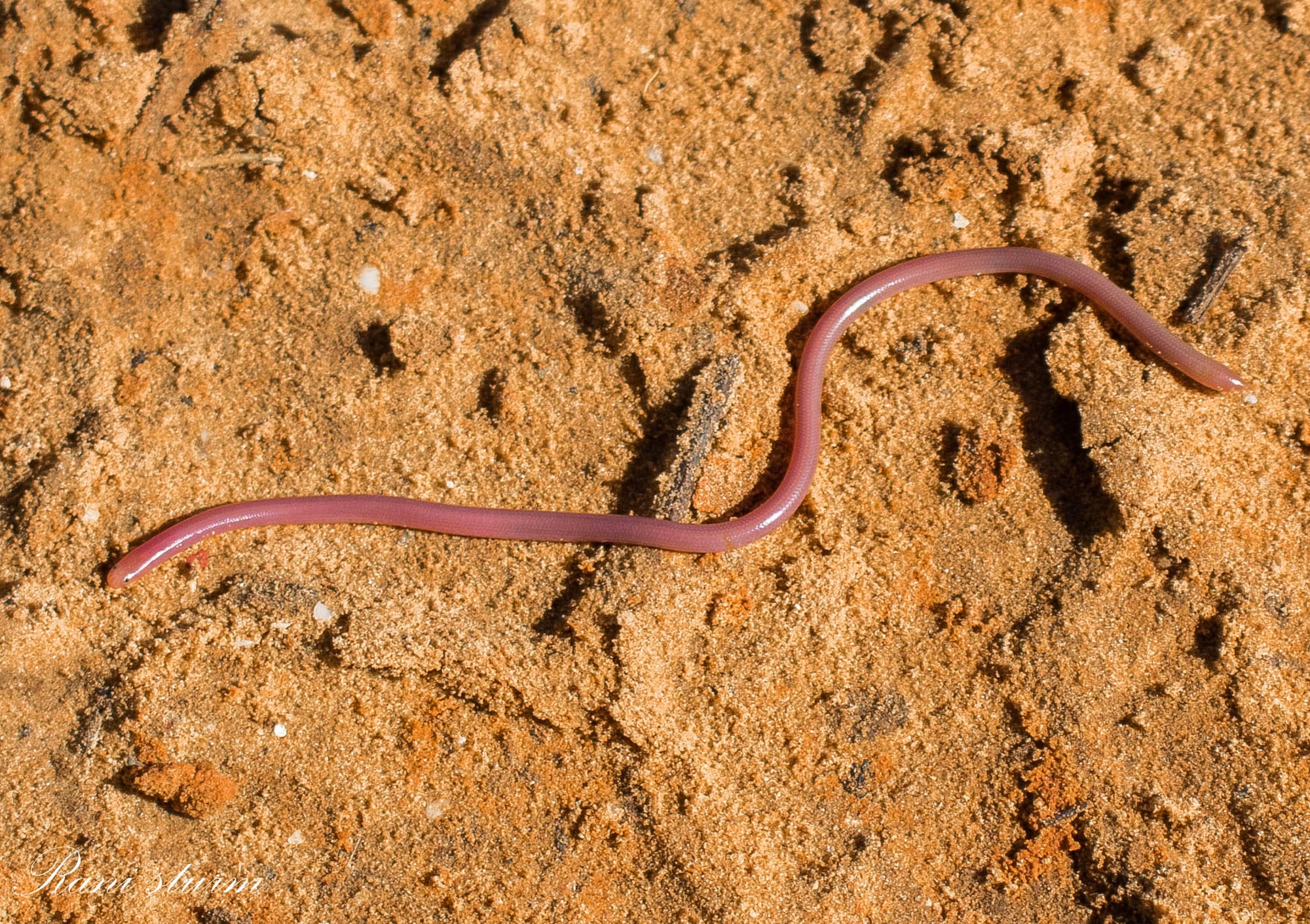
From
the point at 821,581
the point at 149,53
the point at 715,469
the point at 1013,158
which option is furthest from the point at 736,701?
the point at 149,53

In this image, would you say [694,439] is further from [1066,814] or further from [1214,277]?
[1214,277]

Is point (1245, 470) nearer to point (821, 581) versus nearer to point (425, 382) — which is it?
point (821, 581)

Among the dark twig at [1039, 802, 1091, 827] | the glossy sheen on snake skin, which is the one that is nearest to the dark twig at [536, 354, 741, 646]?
the glossy sheen on snake skin

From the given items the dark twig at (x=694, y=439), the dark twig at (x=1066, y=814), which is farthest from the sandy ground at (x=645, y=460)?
the dark twig at (x=694, y=439)

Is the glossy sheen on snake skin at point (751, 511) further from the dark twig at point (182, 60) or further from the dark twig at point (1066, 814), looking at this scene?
the dark twig at point (182, 60)

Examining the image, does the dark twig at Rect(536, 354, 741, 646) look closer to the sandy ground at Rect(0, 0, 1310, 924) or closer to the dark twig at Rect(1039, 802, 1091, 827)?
the sandy ground at Rect(0, 0, 1310, 924)
